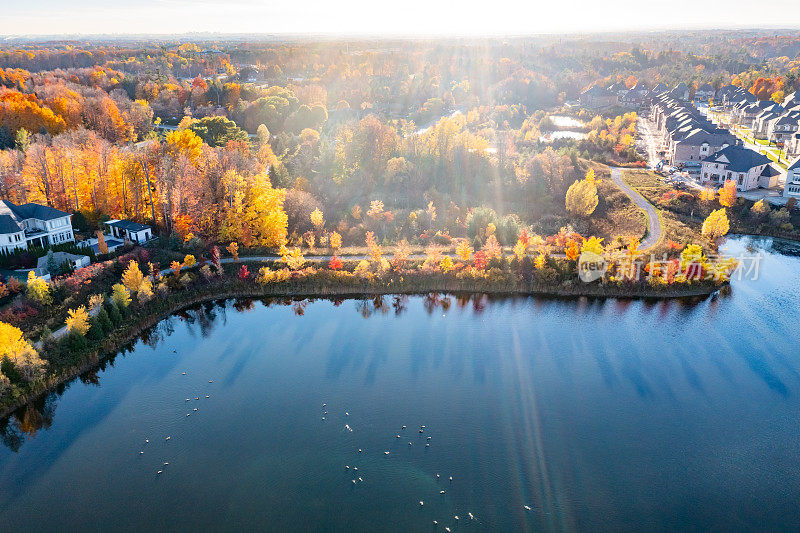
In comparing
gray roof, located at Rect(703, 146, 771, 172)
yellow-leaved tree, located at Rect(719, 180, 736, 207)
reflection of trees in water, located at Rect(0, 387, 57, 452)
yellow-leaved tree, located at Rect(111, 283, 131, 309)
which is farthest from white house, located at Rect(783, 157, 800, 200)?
reflection of trees in water, located at Rect(0, 387, 57, 452)

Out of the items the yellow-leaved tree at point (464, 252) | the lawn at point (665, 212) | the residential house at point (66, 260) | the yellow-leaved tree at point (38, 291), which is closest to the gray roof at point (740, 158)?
the lawn at point (665, 212)

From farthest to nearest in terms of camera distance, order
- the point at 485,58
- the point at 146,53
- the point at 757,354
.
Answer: the point at 146,53 < the point at 485,58 < the point at 757,354

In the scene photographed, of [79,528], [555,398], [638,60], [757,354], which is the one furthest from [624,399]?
[638,60]

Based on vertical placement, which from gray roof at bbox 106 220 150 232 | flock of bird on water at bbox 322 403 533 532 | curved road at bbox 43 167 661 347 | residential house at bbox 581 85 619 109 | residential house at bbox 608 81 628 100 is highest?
residential house at bbox 608 81 628 100

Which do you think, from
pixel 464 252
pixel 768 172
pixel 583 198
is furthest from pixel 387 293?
pixel 768 172

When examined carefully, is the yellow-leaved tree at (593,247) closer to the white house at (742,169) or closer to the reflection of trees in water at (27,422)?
the white house at (742,169)

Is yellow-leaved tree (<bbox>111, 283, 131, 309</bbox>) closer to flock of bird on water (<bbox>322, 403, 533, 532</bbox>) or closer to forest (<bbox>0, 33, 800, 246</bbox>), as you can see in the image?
forest (<bbox>0, 33, 800, 246</bbox>)

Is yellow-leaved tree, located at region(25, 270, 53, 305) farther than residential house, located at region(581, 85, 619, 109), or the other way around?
residential house, located at region(581, 85, 619, 109)

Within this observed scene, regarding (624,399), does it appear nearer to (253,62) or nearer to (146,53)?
(253,62)
